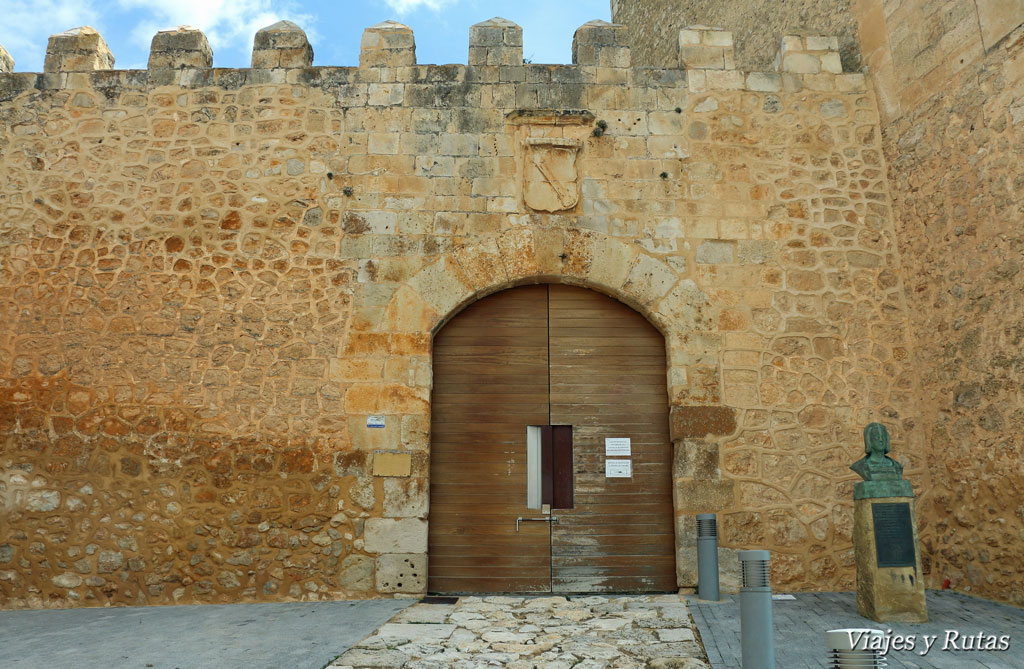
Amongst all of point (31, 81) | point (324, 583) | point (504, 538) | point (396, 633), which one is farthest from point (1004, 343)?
point (31, 81)

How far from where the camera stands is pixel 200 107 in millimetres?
5922

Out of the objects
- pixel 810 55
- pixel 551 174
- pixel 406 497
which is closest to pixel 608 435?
pixel 406 497

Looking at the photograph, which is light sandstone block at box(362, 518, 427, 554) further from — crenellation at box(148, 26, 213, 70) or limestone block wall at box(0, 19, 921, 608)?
crenellation at box(148, 26, 213, 70)

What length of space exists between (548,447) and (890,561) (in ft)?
7.71

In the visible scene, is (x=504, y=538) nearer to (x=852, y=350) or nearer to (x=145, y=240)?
(x=852, y=350)

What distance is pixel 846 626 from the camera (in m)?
4.15

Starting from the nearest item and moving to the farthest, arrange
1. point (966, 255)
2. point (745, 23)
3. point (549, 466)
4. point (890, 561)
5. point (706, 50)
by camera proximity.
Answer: point (890, 561)
point (966, 255)
point (549, 466)
point (706, 50)
point (745, 23)

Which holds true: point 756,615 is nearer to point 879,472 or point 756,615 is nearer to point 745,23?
point 879,472

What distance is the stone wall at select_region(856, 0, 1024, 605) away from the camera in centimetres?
480

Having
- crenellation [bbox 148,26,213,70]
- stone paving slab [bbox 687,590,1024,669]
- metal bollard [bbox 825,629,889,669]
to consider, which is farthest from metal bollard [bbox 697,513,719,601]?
crenellation [bbox 148,26,213,70]

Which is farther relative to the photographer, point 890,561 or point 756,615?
point 890,561

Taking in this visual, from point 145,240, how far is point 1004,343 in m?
6.24

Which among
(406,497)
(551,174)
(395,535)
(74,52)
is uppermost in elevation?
(74,52)

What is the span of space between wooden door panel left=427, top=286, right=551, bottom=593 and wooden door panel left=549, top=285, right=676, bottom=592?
0.16 metres
